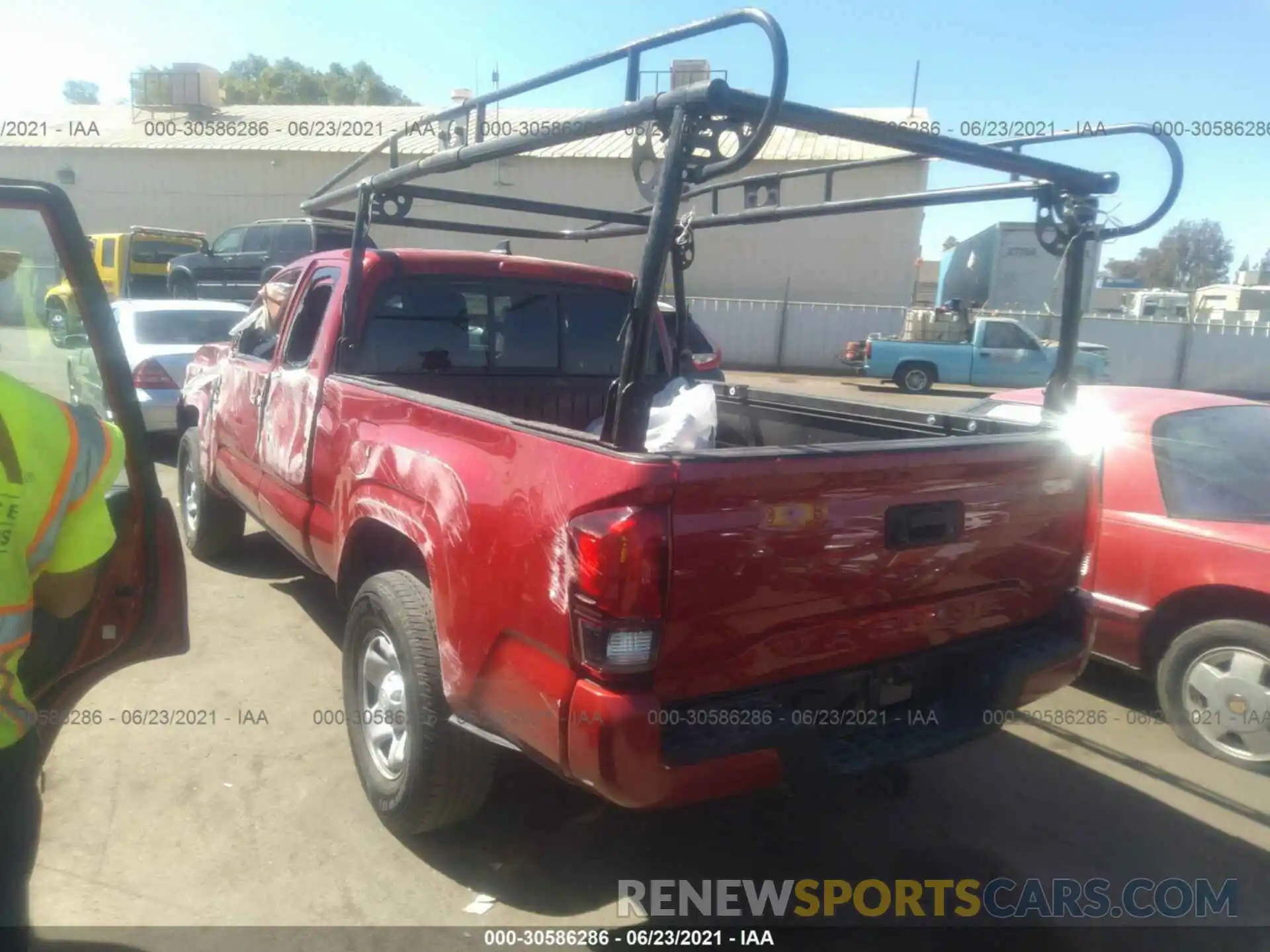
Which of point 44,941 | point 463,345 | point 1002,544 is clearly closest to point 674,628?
point 1002,544

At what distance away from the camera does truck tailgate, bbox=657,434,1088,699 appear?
2357 mm

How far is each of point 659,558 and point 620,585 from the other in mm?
116

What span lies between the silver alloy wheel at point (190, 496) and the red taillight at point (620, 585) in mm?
4563

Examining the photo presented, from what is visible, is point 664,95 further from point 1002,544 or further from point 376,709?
point 376,709

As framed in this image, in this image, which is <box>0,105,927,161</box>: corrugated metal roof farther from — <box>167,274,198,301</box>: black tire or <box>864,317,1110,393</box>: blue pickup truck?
<box>167,274,198,301</box>: black tire

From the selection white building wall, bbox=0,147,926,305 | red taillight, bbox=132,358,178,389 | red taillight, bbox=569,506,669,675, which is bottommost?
red taillight, bbox=132,358,178,389

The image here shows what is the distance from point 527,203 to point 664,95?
1514 millimetres

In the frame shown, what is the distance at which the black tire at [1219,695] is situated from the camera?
3881 mm

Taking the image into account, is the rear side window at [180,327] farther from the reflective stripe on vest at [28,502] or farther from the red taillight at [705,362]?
the reflective stripe on vest at [28,502]

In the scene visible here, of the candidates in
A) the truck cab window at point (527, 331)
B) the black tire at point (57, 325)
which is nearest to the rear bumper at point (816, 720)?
the black tire at point (57, 325)

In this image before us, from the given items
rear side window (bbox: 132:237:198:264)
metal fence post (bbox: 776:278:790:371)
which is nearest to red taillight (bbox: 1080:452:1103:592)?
rear side window (bbox: 132:237:198:264)

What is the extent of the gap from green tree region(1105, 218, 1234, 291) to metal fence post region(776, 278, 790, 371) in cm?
5437

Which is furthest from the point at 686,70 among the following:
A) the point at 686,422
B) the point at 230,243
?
the point at 230,243

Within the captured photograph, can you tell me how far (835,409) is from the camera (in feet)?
13.9
